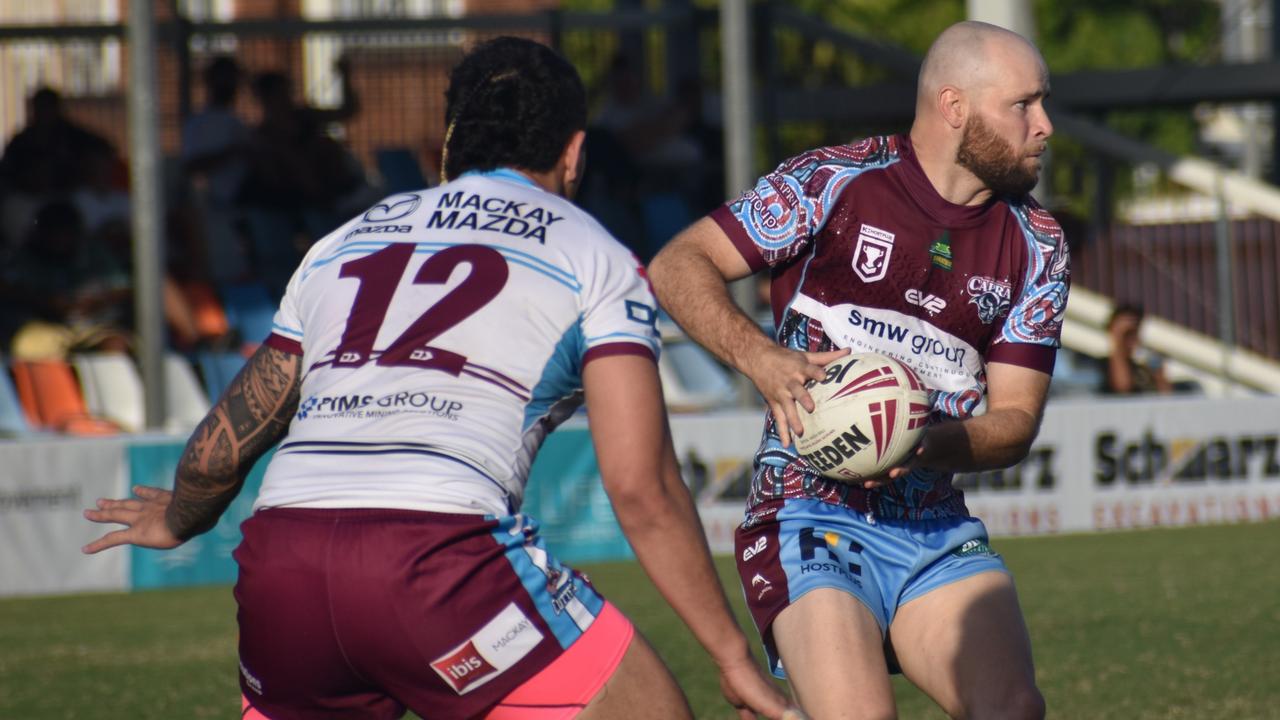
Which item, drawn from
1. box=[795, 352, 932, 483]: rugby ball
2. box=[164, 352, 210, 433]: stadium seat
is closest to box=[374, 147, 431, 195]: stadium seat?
box=[164, 352, 210, 433]: stadium seat

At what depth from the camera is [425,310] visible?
3.34m

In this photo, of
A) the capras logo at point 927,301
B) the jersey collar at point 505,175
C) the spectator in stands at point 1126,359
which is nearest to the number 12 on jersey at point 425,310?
the jersey collar at point 505,175

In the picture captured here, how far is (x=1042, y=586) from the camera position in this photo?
408 inches

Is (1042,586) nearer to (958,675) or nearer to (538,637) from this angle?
(958,675)

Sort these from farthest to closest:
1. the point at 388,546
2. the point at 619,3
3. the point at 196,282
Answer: the point at 619,3, the point at 196,282, the point at 388,546

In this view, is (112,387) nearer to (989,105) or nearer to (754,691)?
(989,105)

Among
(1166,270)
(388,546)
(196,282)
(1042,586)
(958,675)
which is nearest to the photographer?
(388,546)

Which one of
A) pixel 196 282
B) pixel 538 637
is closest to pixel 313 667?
pixel 538 637

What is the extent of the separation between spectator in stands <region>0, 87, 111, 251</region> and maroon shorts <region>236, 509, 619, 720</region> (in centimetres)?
1307

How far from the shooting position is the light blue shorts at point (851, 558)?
4.45m

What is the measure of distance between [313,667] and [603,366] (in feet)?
2.53

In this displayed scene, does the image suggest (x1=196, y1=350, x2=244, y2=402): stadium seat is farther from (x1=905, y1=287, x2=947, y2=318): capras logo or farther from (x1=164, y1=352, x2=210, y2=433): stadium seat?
(x1=905, y1=287, x2=947, y2=318): capras logo

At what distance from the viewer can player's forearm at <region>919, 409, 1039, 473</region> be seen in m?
4.28

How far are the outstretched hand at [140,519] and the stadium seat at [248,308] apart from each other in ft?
38.5
